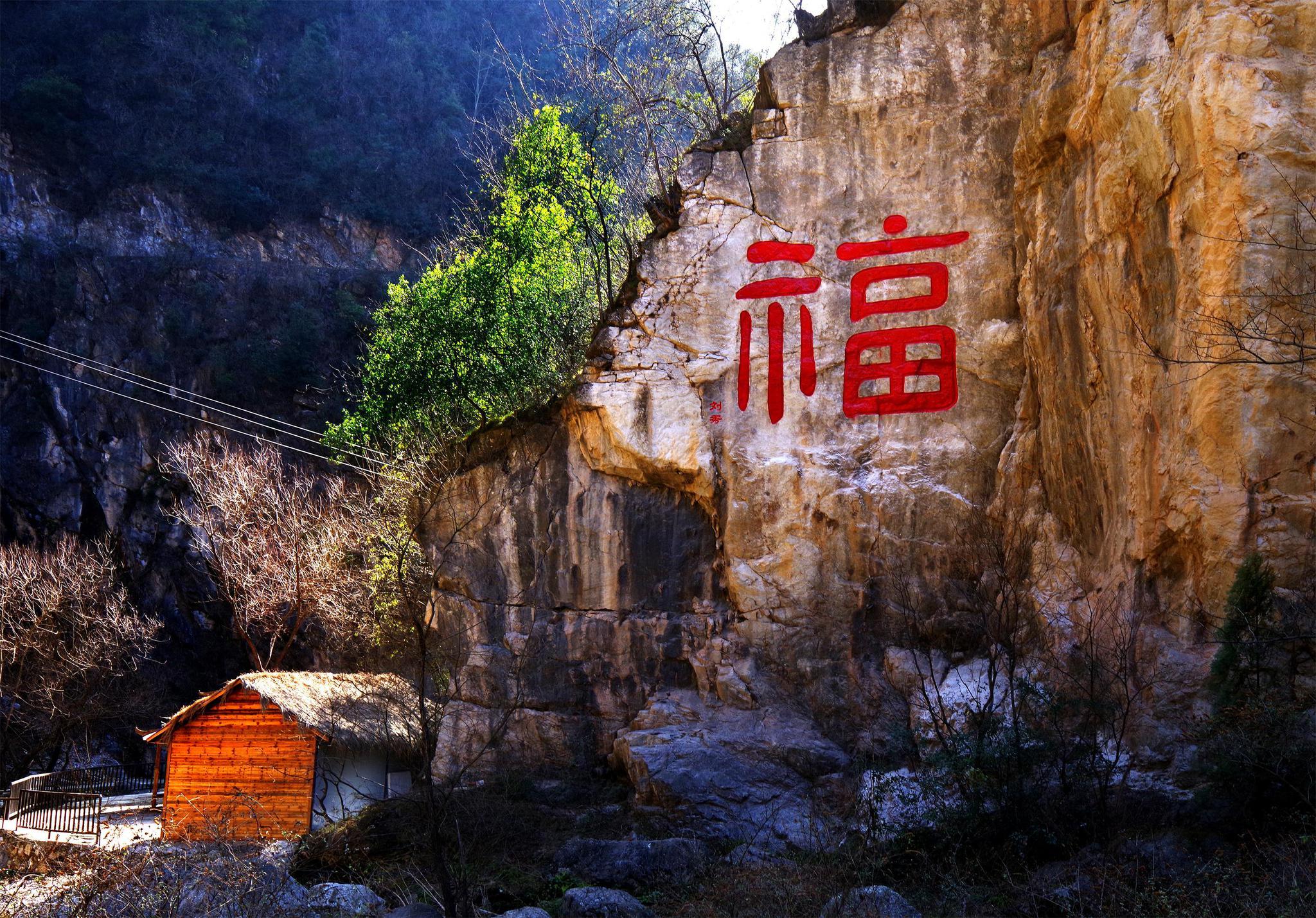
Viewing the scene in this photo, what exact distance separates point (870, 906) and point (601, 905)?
76.2 inches

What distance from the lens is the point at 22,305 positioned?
26.2 metres

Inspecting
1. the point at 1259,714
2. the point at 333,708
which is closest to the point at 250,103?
the point at 333,708

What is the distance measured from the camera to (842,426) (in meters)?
10.6

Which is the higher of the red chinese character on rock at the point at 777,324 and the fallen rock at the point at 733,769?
the red chinese character on rock at the point at 777,324

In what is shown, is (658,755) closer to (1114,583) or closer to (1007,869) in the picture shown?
(1007,869)

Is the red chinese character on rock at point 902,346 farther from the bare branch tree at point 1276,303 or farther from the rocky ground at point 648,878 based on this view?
the rocky ground at point 648,878

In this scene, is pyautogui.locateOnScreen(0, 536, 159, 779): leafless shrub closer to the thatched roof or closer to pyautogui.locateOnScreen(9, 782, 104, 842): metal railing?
pyautogui.locateOnScreen(9, 782, 104, 842): metal railing

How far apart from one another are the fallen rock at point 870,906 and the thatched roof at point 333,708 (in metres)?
7.37

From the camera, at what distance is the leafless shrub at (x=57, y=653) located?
17.8m

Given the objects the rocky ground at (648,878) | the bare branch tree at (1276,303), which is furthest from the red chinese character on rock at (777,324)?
the rocky ground at (648,878)

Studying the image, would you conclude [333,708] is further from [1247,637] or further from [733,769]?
[1247,637]

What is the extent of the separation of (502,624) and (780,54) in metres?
6.29

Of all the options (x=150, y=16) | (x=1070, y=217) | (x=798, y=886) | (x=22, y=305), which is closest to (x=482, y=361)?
(x=1070, y=217)

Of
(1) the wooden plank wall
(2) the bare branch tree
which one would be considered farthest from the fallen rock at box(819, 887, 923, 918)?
(1) the wooden plank wall
